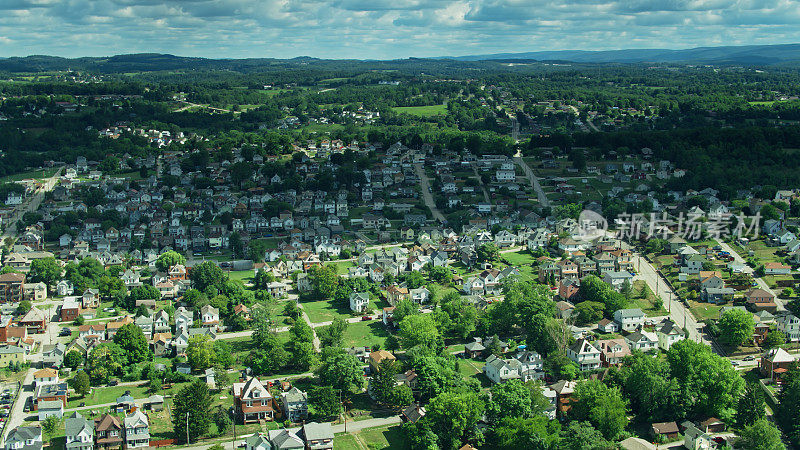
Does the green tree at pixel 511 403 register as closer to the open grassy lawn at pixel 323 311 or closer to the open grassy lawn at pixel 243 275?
the open grassy lawn at pixel 323 311

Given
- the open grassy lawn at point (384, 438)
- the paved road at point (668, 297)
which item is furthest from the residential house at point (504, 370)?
the paved road at point (668, 297)

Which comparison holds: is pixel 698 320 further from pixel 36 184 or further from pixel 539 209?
pixel 36 184

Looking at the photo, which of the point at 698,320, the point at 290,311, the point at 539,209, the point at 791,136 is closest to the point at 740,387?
the point at 698,320

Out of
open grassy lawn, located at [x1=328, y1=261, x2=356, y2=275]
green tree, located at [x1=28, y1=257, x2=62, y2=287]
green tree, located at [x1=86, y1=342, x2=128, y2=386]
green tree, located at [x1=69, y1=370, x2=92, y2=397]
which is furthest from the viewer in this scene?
open grassy lawn, located at [x1=328, y1=261, x2=356, y2=275]

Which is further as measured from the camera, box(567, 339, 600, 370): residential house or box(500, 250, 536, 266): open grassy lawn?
box(500, 250, 536, 266): open grassy lawn

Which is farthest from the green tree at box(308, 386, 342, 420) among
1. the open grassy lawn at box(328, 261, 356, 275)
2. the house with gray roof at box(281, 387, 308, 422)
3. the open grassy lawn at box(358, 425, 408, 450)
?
the open grassy lawn at box(328, 261, 356, 275)

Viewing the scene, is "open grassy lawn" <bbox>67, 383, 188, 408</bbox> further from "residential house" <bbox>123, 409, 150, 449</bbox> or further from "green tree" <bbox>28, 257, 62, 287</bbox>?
"green tree" <bbox>28, 257, 62, 287</bbox>

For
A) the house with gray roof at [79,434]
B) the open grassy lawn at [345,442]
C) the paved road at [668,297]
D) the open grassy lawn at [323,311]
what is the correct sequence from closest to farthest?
the house with gray roof at [79,434], the open grassy lawn at [345,442], the paved road at [668,297], the open grassy lawn at [323,311]
